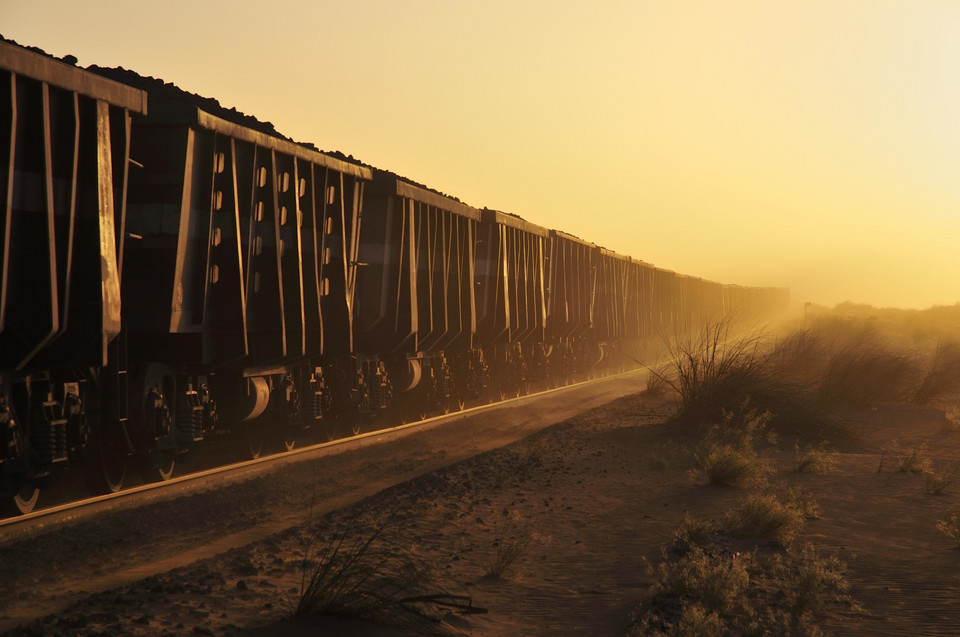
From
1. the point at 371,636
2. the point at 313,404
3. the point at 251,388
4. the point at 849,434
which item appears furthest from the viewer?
the point at 849,434

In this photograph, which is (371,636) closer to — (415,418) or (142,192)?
(142,192)

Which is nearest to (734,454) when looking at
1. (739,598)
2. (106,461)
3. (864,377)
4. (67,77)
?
(739,598)

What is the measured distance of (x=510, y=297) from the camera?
90.4 feet

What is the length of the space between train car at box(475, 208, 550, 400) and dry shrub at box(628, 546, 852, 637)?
1774 cm

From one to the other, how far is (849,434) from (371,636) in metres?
15.5

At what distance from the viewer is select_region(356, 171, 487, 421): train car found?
17891 mm

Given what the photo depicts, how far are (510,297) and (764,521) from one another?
Result: 18.5 metres

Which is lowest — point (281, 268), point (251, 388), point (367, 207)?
point (251, 388)

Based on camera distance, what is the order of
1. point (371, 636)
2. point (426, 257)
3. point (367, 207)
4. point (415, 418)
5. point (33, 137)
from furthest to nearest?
point (415, 418) → point (426, 257) → point (367, 207) → point (33, 137) → point (371, 636)

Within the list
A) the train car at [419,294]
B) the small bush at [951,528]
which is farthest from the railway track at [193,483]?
the small bush at [951,528]

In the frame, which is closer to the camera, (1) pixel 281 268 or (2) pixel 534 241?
(1) pixel 281 268

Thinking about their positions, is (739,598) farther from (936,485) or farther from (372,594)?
(936,485)

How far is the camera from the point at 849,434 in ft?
62.1

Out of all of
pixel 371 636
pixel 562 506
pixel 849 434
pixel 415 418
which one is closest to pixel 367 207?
pixel 415 418
